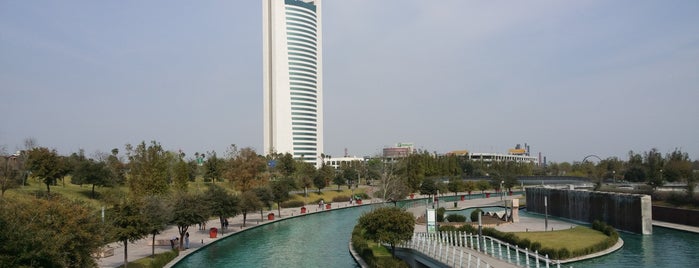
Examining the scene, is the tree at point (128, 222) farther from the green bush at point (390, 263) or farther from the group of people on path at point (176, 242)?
the green bush at point (390, 263)

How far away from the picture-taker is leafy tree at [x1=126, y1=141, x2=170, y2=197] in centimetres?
6006

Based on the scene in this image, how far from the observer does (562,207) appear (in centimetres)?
7144

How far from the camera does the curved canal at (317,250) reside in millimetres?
40750

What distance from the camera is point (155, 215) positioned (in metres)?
41.1

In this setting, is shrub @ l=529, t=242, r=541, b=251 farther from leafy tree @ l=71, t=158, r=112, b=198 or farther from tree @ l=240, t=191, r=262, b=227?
leafy tree @ l=71, t=158, r=112, b=198

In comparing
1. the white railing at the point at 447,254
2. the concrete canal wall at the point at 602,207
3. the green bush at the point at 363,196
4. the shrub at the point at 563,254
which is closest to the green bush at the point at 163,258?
the white railing at the point at 447,254

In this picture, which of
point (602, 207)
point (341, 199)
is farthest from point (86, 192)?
point (602, 207)

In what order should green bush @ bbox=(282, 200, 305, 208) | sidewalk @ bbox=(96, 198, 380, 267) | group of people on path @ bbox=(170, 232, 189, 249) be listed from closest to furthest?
sidewalk @ bbox=(96, 198, 380, 267) → group of people on path @ bbox=(170, 232, 189, 249) → green bush @ bbox=(282, 200, 305, 208)

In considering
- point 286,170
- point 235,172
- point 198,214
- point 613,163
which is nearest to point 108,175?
point 235,172

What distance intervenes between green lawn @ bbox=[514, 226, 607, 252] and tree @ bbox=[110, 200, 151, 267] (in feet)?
101

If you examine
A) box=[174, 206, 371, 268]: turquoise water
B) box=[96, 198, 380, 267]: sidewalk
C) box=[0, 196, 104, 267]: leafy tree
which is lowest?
box=[174, 206, 371, 268]: turquoise water

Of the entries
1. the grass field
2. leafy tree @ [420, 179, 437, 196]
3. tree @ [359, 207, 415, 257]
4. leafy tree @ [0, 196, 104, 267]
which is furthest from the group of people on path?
leafy tree @ [420, 179, 437, 196]

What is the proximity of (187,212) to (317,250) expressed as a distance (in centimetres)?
1194

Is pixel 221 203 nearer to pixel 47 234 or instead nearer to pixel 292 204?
pixel 47 234
